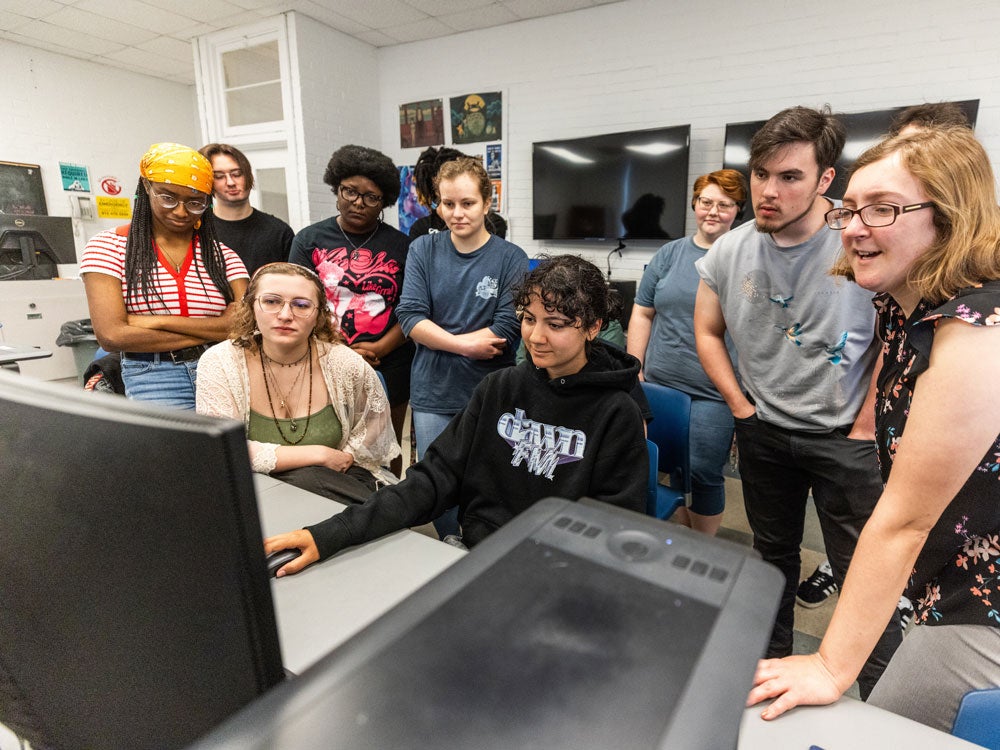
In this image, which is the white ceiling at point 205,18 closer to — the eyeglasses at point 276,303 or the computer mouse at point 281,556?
the eyeglasses at point 276,303

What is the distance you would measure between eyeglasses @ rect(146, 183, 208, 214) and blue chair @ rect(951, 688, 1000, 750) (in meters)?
1.94

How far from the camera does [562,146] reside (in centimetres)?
426

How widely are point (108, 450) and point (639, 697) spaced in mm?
383

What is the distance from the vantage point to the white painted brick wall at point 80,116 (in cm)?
509

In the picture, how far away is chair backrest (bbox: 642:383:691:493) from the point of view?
71.6 inches

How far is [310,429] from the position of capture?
155cm

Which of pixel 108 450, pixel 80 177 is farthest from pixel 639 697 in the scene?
pixel 80 177

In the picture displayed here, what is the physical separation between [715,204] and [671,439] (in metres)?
0.95

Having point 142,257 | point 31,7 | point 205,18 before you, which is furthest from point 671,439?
point 31,7

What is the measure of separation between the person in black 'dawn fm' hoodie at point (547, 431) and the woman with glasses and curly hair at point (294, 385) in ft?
0.96

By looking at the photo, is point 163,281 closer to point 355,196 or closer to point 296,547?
point 355,196

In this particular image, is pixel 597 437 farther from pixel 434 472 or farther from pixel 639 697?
pixel 639 697

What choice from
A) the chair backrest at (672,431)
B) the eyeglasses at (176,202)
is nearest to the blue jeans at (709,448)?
the chair backrest at (672,431)

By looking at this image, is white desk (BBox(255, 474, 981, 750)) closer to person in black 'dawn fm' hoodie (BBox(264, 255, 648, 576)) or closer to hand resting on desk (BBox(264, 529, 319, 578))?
hand resting on desk (BBox(264, 529, 319, 578))
